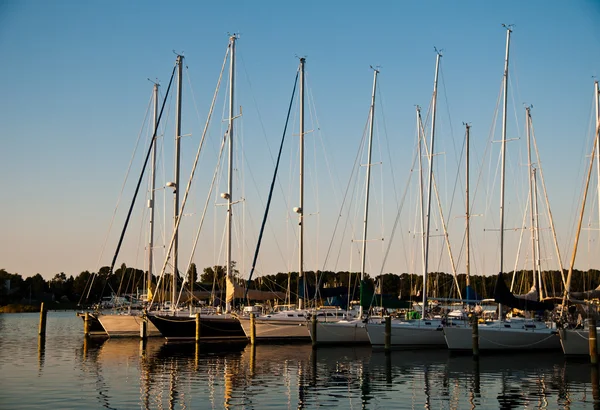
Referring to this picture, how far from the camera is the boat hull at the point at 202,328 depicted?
154 feet

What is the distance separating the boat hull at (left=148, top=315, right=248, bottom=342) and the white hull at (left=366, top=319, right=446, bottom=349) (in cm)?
959

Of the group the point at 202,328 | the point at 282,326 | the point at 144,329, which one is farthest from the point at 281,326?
the point at 144,329

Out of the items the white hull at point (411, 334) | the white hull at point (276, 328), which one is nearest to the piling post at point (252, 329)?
the white hull at point (276, 328)

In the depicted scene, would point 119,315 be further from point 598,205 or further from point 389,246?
point 598,205

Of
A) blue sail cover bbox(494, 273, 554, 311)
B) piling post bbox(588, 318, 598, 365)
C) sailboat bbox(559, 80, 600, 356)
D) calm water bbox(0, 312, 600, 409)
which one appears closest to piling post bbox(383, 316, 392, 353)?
calm water bbox(0, 312, 600, 409)

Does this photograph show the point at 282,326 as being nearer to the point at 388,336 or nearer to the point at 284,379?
the point at 388,336

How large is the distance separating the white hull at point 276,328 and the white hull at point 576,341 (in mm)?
15891

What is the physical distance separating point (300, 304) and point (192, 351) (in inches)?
348

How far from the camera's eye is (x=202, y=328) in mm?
46656

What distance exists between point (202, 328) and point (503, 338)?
18.6 meters

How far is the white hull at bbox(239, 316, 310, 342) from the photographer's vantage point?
46062mm

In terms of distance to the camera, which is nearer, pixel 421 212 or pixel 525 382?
pixel 525 382

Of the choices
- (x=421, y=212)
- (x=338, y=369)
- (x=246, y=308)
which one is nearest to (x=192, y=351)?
(x=246, y=308)

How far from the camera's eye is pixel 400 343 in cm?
4197
